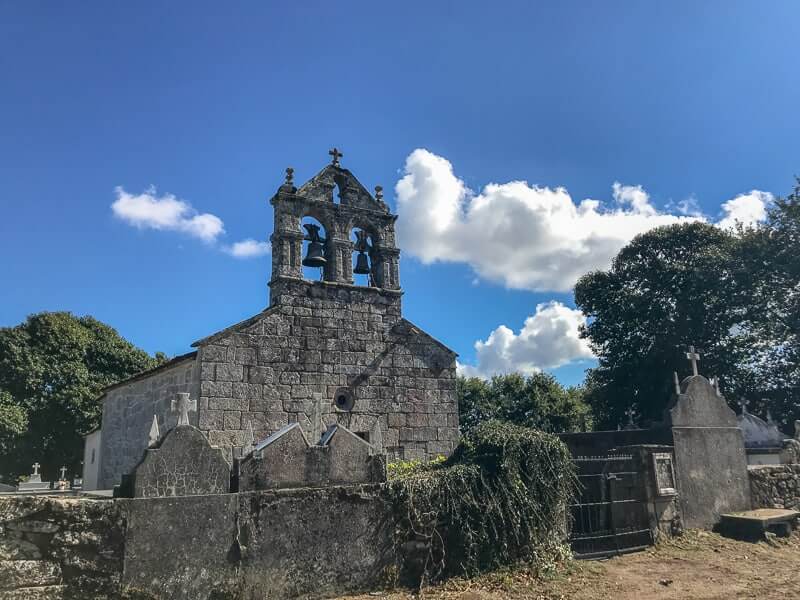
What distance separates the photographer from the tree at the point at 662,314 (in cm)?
2505

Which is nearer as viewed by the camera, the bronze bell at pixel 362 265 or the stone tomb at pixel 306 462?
the stone tomb at pixel 306 462

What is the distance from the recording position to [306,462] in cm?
704

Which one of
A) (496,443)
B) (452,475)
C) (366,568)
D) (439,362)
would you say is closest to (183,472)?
(366,568)

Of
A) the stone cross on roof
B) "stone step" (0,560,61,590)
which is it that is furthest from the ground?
"stone step" (0,560,61,590)

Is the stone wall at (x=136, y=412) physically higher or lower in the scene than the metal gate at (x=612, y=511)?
higher

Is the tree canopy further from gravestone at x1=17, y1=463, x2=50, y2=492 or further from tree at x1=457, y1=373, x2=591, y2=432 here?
gravestone at x1=17, y1=463, x2=50, y2=492

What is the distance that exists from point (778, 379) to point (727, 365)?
2309 mm

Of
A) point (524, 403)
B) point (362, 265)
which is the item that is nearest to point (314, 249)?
point (362, 265)

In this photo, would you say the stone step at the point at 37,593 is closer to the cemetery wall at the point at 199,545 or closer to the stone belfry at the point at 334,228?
the cemetery wall at the point at 199,545

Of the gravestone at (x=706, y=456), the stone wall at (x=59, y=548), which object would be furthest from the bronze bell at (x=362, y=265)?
the stone wall at (x=59, y=548)

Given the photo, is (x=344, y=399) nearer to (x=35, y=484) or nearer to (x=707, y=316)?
(x=707, y=316)

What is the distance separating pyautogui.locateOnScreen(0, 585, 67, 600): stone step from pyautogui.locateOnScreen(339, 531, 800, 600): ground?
3.12m

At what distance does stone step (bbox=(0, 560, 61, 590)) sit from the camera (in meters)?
5.27

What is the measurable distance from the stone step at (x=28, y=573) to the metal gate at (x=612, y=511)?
7158mm
